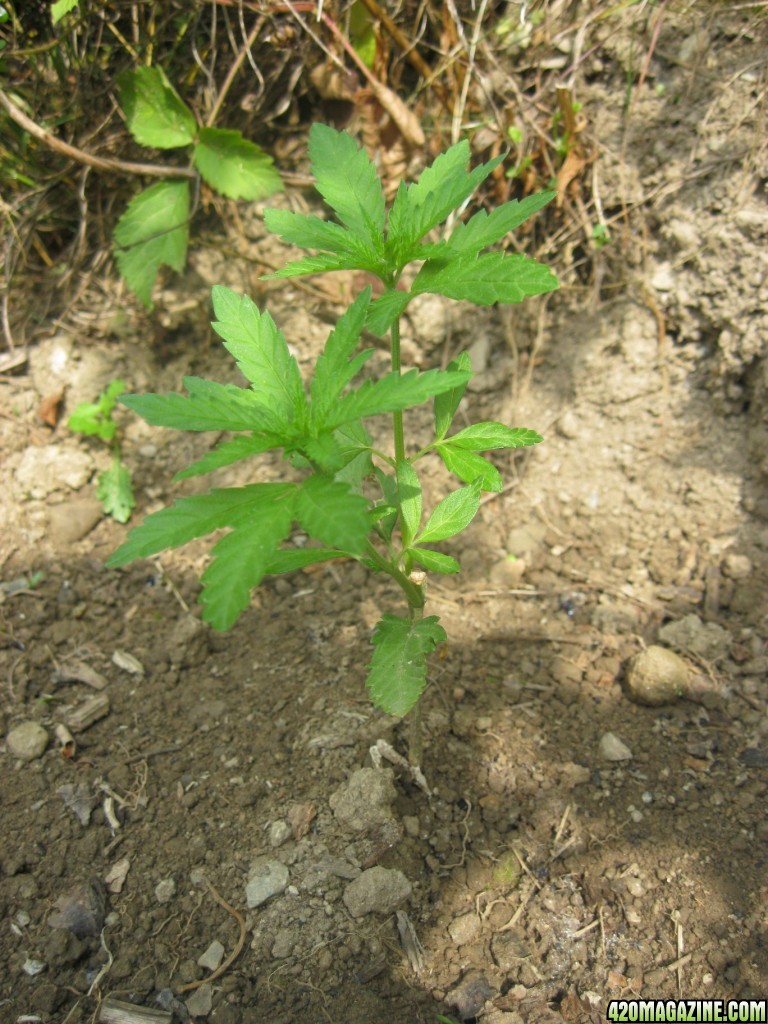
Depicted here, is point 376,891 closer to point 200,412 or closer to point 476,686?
point 476,686

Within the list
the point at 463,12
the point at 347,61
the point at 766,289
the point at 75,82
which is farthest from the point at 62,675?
the point at 463,12

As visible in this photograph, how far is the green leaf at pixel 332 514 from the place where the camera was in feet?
4.58

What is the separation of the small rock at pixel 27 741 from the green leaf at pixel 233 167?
2143 mm

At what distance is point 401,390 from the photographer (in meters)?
1.50

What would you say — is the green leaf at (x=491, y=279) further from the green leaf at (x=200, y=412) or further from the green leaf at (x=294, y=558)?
the green leaf at (x=294, y=558)

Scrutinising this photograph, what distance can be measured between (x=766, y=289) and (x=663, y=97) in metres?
0.90

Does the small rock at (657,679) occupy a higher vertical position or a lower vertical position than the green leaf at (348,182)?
lower

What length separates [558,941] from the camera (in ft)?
6.25

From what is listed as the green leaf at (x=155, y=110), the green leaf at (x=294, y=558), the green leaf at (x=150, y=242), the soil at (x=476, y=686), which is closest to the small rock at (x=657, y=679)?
the soil at (x=476, y=686)

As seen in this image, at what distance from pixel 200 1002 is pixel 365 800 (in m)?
0.63

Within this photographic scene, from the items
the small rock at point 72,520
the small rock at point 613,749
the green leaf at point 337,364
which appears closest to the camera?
the green leaf at point 337,364

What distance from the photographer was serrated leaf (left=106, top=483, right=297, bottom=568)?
1523 millimetres

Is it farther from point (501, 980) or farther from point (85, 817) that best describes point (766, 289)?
point (85, 817)

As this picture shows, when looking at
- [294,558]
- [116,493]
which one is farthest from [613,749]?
[116,493]
